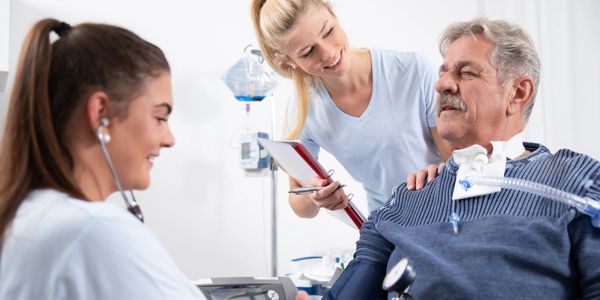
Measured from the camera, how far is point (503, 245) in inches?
48.4

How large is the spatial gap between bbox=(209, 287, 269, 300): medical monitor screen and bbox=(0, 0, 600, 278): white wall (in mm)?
1278

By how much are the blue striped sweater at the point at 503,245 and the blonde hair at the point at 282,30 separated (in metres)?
0.59

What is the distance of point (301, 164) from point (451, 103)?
464 mm

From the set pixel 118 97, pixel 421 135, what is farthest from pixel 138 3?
pixel 118 97

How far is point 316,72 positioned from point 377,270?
602 millimetres

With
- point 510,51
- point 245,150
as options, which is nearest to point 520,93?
point 510,51

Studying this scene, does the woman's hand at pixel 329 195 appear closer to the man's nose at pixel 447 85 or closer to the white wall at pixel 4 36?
the man's nose at pixel 447 85

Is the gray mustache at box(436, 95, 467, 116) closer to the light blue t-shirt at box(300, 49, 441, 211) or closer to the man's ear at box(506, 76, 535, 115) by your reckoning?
the man's ear at box(506, 76, 535, 115)

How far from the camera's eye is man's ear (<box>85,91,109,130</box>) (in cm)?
83

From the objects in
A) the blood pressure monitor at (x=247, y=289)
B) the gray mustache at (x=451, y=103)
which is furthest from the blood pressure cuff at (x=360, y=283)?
the gray mustache at (x=451, y=103)

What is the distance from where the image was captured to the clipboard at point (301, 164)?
64.2 inches

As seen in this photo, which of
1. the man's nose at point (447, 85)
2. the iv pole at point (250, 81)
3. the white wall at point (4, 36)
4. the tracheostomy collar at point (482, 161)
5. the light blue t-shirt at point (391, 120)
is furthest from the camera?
the iv pole at point (250, 81)

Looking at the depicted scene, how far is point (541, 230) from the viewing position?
1.21 m

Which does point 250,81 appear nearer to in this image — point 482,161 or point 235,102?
point 235,102
